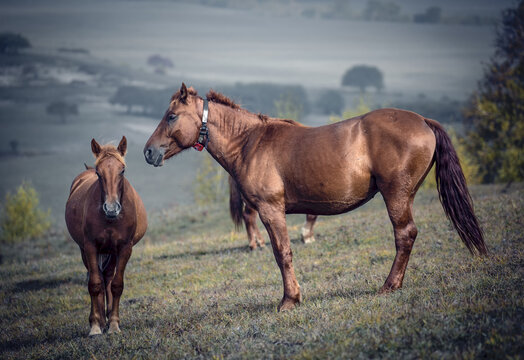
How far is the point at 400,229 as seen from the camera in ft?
23.3

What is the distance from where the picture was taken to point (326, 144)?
23.6 feet

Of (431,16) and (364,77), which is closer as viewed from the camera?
(364,77)

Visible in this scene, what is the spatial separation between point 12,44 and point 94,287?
114m

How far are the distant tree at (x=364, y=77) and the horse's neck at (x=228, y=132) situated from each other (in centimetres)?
14522

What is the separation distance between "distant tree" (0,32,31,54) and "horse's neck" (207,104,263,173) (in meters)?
102

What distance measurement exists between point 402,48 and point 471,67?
169ft

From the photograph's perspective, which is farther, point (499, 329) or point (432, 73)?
point (432, 73)

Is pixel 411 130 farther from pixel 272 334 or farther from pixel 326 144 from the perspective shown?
pixel 272 334

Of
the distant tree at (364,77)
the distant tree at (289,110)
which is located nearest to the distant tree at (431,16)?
the distant tree at (364,77)

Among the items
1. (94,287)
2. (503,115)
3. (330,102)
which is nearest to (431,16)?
(330,102)

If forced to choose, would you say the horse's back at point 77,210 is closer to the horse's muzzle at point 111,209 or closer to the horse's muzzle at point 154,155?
the horse's muzzle at point 111,209

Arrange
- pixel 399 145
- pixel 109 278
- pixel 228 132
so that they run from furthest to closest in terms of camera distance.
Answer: pixel 109 278 < pixel 228 132 < pixel 399 145

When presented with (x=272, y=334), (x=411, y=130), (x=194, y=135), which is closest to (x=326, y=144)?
(x=411, y=130)

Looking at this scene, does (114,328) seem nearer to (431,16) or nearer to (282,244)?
(282,244)
